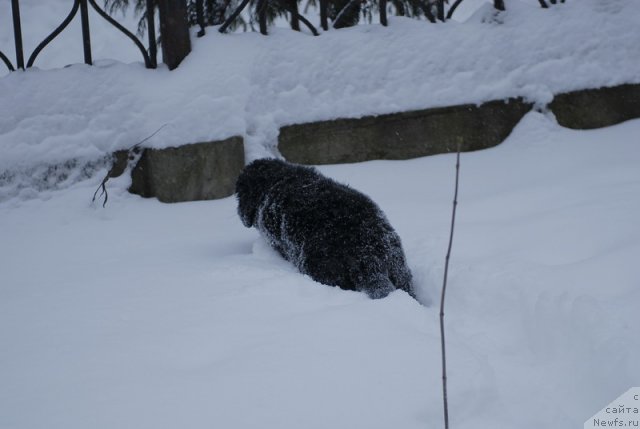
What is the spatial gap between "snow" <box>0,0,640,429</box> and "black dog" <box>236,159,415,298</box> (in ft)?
0.39

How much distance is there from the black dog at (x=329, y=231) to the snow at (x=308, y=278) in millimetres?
118

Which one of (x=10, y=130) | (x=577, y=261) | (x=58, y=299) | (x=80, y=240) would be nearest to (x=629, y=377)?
(x=577, y=261)

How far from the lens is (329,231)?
279 centimetres

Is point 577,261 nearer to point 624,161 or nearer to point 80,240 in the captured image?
point 624,161

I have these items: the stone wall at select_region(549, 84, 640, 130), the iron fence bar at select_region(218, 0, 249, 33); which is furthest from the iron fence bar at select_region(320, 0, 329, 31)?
the stone wall at select_region(549, 84, 640, 130)

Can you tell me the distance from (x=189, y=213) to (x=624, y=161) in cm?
263

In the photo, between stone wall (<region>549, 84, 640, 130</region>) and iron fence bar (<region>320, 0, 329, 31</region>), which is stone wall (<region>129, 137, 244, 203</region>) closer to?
iron fence bar (<region>320, 0, 329, 31</region>)

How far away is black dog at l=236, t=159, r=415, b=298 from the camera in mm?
2621

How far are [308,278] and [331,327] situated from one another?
569 millimetres

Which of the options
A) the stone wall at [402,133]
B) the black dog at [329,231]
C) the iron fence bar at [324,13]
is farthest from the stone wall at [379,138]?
the black dog at [329,231]

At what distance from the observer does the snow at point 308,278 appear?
1.82m

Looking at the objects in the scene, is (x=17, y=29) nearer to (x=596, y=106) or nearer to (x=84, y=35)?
(x=84, y=35)

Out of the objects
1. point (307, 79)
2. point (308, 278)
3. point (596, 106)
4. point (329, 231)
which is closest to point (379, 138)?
point (307, 79)

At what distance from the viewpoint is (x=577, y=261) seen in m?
2.49
